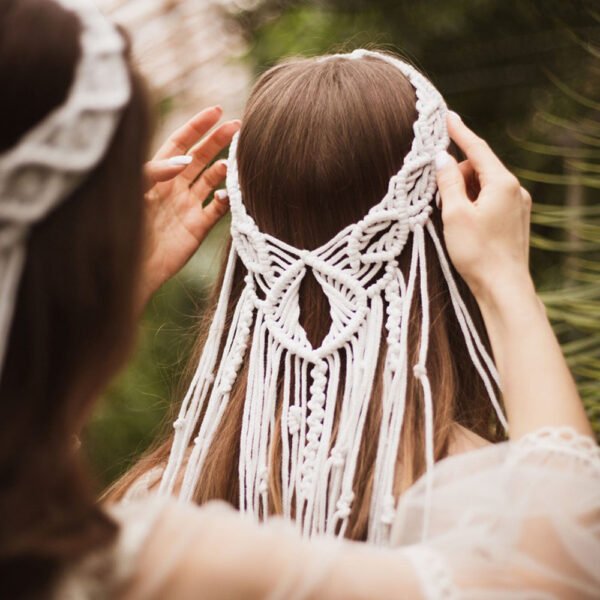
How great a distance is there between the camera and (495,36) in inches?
133

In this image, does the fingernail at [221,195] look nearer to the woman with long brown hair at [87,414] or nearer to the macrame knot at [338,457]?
the macrame knot at [338,457]

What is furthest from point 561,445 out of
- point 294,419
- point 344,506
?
point 294,419

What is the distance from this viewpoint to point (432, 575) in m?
0.98

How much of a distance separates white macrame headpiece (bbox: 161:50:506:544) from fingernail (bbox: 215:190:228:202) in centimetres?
15

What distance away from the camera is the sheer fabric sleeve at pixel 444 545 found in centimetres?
90

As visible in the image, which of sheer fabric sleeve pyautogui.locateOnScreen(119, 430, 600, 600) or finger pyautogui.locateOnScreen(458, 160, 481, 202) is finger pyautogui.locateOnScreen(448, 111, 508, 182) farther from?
sheer fabric sleeve pyautogui.locateOnScreen(119, 430, 600, 600)

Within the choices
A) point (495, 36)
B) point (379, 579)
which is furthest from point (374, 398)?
point (495, 36)

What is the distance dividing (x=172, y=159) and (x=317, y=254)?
1.41 feet

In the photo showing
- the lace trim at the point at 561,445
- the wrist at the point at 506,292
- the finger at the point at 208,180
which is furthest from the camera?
the finger at the point at 208,180

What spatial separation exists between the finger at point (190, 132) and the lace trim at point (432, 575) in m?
1.07

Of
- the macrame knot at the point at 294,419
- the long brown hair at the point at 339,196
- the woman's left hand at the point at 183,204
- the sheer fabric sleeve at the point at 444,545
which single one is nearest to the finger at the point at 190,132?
the woman's left hand at the point at 183,204

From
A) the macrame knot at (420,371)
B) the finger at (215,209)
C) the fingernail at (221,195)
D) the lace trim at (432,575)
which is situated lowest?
the macrame knot at (420,371)

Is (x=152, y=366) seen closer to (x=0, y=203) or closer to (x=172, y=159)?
(x=172, y=159)

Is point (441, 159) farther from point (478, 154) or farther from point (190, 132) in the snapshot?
point (190, 132)
